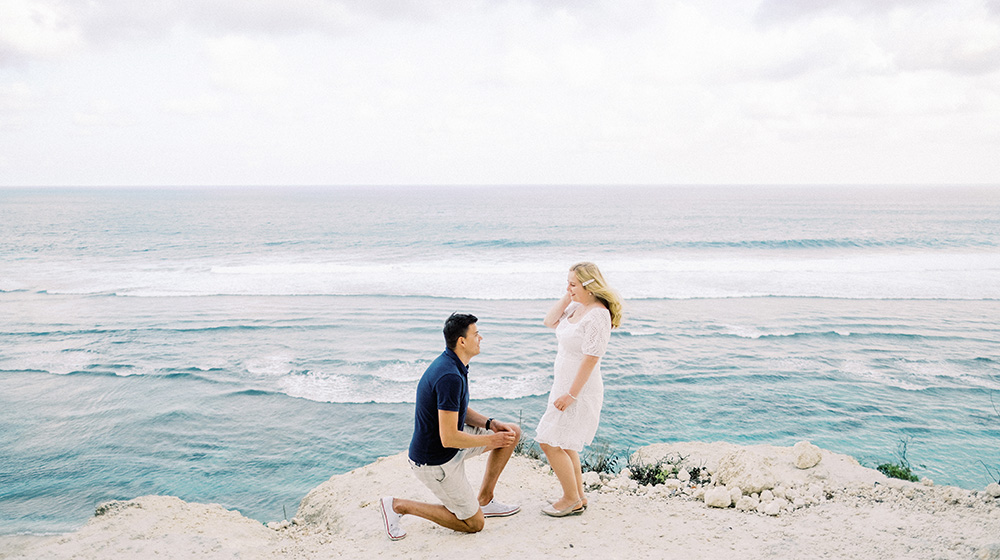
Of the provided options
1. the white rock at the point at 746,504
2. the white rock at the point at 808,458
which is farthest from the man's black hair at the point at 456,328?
the white rock at the point at 808,458

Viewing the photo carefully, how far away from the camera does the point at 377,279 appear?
24.5 meters

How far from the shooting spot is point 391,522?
15.1 ft

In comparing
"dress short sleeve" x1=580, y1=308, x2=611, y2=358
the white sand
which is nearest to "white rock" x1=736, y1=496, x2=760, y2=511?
the white sand

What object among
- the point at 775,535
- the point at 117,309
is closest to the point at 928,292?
the point at 775,535

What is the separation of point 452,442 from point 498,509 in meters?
1.19

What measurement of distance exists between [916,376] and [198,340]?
16.6m

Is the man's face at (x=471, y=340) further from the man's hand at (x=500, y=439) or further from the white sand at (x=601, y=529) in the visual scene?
the white sand at (x=601, y=529)

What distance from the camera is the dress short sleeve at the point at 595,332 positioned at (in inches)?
165

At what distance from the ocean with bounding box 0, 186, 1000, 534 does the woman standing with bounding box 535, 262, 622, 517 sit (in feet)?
7.73

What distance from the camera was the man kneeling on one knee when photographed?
3.97 m

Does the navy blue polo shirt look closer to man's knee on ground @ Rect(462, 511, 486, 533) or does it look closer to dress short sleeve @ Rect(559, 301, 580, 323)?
man's knee on ground @ Rect(462, 511, 486, 533)

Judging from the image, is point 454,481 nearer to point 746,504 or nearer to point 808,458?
point 746,504

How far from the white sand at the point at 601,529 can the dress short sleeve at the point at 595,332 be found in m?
1.54

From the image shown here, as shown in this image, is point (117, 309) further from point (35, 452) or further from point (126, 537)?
point (126, 537)
